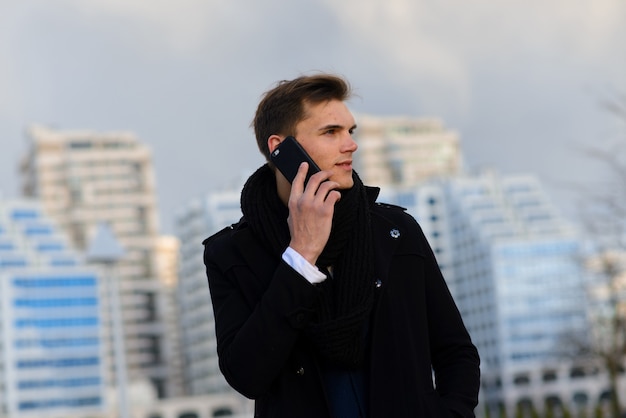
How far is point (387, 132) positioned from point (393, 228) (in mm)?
166818

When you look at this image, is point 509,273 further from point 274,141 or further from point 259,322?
point 259,322

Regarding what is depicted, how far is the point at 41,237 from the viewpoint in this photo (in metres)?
141

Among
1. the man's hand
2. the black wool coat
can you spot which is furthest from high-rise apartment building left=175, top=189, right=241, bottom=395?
the man's hand

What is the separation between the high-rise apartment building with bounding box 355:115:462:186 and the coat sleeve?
16103 cm

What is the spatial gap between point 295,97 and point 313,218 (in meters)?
0.30

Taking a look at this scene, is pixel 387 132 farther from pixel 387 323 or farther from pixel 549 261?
pixel 387 323

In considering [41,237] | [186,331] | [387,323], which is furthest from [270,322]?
[186,331]

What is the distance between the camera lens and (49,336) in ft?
429

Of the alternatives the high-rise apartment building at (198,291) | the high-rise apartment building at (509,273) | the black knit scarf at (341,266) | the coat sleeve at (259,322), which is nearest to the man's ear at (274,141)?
the black knit scarf at (341,266)

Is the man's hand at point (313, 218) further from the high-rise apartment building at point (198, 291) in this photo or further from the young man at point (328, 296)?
the high-rise apartment building at point (198, 291)

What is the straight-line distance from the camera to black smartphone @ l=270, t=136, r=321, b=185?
2.84 m

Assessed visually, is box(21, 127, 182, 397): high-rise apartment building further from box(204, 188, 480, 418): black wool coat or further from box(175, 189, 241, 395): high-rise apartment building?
box(204, 188, 480, 418): black wool coat

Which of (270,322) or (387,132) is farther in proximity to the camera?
(387,132)

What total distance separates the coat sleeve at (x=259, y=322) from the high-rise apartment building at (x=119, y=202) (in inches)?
6025
